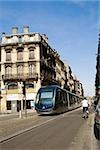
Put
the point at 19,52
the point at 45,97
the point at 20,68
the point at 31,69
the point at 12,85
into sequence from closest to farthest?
the point at 45,97 < the point at 31,69 < the point at 20,68 < the point at 12,85 < the point at 19,52

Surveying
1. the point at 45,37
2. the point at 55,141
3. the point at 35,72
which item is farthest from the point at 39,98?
the point at 45,37

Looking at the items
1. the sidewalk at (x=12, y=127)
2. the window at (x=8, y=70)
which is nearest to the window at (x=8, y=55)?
the window at (x=8, y=70)

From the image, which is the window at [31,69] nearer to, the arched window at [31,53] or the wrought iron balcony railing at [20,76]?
the wrought iron balcony railing at [20,76]

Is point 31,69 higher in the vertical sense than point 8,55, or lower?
lower

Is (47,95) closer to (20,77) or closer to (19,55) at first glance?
(20,77)

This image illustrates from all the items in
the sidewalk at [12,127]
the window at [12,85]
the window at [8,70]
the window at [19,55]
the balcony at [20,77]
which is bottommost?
the sidewalk at [12,127]

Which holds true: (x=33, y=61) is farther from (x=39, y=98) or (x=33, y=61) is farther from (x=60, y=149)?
(x=60, y=149)

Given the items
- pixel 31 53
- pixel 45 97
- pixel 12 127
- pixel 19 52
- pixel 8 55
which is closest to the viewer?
pixel 12 127

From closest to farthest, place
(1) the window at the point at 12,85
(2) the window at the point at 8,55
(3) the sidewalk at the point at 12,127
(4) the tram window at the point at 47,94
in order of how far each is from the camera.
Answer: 1. (3) the sidewalk at the point at 12,127
2. (4) the tram window at the point at 47,94
3. (1) the window at the point at 12,85
4. (2) the window at the point at 8,55

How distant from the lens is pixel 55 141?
14016 mm

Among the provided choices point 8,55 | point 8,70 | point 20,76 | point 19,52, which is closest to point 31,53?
point 19,52

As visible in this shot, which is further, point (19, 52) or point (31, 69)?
point (19, 52)

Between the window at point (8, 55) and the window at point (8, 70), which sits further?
the window at point (8, 55)

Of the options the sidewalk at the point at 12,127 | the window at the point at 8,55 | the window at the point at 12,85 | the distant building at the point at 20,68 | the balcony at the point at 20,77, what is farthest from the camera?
the window at the point at 8,55
